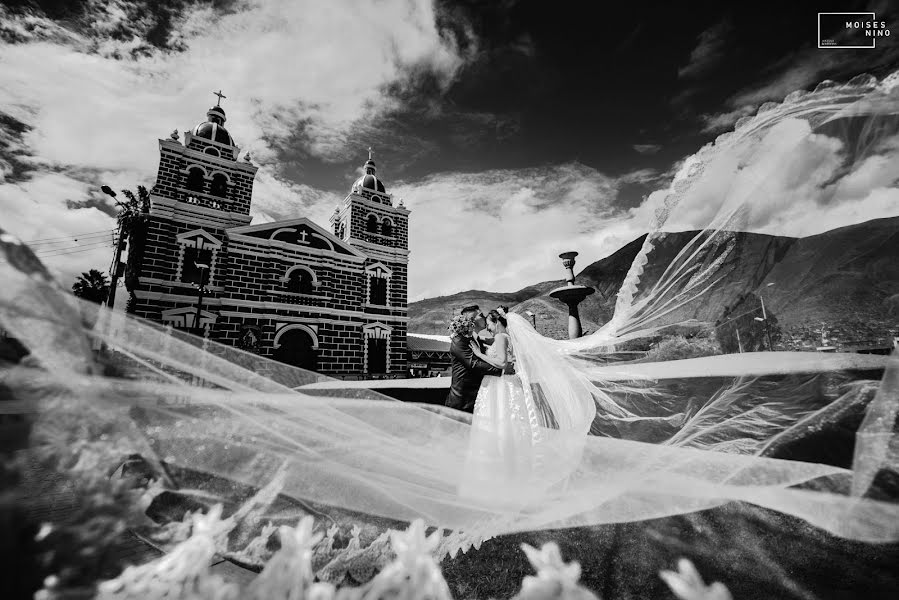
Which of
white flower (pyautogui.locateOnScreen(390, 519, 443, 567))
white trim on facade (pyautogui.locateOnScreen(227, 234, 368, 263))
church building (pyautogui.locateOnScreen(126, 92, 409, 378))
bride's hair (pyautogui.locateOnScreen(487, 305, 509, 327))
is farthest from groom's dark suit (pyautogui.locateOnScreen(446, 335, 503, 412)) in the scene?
white trim on facade (pyautogui.locateOnScreen(227, 234, 368, 263))

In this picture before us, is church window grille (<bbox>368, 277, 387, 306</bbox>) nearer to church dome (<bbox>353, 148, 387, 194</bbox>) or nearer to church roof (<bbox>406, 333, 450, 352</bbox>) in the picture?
church roof (<bbox>406, 333, 450, 352</bbox>)

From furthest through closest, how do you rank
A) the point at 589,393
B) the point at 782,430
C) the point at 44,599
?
1. the point at 589,393
2. the point at 782,430
3. the point at 44,599

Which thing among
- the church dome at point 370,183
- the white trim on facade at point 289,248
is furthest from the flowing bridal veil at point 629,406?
the church dome at point 370,183

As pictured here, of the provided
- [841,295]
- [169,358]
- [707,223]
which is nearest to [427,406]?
[169,358]

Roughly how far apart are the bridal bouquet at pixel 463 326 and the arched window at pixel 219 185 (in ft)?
58.8

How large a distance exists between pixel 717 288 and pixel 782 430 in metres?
1.13

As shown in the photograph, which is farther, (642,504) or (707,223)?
(707,223)

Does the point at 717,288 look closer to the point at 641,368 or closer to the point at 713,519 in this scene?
the point at 641,368

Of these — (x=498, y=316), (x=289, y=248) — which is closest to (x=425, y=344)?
(x=289, y=248)

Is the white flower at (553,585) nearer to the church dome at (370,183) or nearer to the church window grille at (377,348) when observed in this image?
the church window grille at (377,348)

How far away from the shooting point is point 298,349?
16.5 metres

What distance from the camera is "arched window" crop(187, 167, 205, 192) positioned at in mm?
16500

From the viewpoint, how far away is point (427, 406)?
3.29m

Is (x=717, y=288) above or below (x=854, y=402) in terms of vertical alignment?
above
